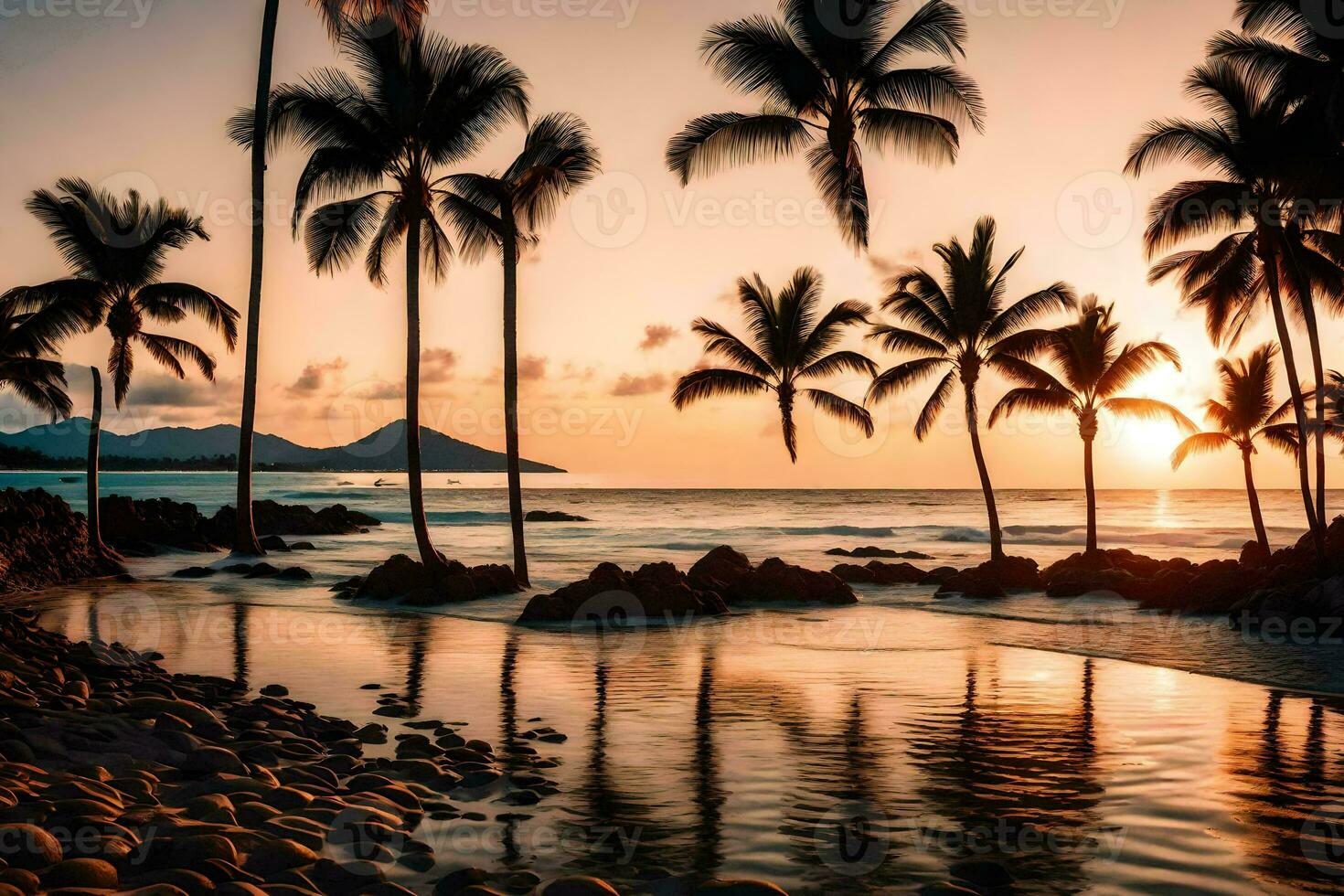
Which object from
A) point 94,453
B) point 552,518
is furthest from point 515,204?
point 552,518

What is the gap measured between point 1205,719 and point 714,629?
9.18 meters

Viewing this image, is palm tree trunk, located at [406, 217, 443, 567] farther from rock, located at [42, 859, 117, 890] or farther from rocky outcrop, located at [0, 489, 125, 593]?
rock, located at [42, 859, 117, 890]

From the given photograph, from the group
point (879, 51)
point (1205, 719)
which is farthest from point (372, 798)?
point (879, 51)

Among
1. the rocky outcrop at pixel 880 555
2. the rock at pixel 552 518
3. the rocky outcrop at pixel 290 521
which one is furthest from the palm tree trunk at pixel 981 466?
the rock at pixel 552 518

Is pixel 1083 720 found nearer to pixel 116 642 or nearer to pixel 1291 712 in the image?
pixel 1291 712

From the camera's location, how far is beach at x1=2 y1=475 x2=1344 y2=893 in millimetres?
5672

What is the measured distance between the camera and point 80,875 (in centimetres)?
466

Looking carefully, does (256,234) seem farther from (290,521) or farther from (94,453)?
(290,521)

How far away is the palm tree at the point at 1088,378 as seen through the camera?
29703 mm

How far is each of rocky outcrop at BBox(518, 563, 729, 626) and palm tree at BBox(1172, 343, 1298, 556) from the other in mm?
22171

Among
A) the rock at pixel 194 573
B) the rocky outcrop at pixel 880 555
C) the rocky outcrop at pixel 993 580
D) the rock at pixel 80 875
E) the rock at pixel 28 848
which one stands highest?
the rock at pixel 28 848

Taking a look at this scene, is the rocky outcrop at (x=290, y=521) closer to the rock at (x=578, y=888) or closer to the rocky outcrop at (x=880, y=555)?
the rocky outcrop at (x=880, y=555)

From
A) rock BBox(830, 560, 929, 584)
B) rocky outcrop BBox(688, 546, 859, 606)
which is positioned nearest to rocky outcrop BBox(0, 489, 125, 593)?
rocky outcrop BBox(688, 546, 859, 606)

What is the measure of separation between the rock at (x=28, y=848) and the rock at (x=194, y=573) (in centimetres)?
2249
